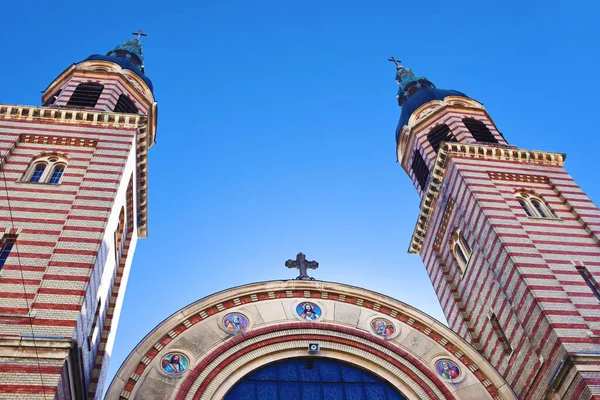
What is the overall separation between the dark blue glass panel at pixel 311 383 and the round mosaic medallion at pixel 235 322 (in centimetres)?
126

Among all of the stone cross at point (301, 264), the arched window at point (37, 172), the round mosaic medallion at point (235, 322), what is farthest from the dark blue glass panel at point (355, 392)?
the arched window at point (37, 172)

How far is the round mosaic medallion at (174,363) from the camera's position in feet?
50.2

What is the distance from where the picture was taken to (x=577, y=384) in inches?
614

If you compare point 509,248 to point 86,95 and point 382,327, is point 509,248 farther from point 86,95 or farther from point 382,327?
point 86,95

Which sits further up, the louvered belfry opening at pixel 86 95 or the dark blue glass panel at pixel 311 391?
the louvered belfry opening at pixel 86 95

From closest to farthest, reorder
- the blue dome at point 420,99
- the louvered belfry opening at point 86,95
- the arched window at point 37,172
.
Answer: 1. the arched window at point 37,172
2. the louvered belfry opening at point 86,95
3. the blue dome at point 420,99

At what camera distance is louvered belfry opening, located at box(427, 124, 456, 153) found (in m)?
28.1

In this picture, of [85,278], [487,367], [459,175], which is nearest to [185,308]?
[85,278]

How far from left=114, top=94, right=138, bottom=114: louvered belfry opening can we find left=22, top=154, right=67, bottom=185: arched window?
5394mm

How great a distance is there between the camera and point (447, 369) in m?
16.6

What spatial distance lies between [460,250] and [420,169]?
6186mm

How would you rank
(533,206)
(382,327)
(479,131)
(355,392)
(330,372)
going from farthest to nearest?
(479,131) → (533,206) → (382,327) → (330,372) → (355,392)

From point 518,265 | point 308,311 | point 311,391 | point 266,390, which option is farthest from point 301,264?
point 518,265

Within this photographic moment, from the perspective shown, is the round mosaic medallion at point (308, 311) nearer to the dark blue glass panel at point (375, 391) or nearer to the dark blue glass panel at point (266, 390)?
the dark blue glass panel at point (266, 390)
